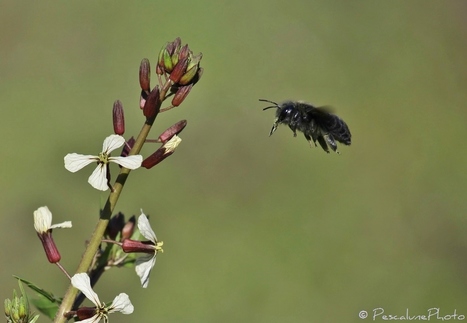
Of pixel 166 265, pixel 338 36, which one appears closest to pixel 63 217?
pixel 166 265

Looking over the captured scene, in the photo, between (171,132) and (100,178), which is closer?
(100,178)

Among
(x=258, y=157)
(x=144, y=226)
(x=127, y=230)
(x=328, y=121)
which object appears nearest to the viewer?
(x=144, y=226)

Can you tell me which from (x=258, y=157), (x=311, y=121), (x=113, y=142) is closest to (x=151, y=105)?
(x=113, y=142)

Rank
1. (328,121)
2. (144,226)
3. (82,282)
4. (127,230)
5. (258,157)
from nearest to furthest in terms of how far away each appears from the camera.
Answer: (82,282), (144,226), (127,230), (328,121), (258,157)

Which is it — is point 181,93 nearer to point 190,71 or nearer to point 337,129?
point 190,71

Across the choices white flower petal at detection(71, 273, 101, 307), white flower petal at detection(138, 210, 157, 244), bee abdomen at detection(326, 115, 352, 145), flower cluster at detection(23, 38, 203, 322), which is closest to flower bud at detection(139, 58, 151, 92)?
flower cluster at detection(23, 38, 203, 322)

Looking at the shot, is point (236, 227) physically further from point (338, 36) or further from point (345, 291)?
point (338, 36)
